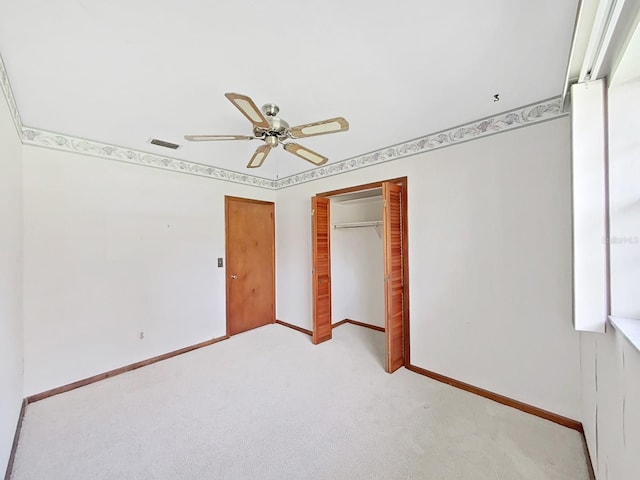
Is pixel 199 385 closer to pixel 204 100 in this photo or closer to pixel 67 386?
pixel 67 386

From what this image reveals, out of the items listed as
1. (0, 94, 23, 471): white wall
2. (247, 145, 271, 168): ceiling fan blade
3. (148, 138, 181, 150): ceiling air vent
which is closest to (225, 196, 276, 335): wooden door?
(148, 138, 181, 150): ceiling air vent

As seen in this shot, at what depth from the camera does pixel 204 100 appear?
1.82m

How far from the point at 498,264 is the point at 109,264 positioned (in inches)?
145

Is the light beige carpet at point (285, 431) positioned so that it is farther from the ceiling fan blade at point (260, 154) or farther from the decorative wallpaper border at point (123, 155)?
the decorative wallpaper border at point (123, 155)

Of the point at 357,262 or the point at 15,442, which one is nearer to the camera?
the point at 15,442

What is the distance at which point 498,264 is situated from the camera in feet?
6.75

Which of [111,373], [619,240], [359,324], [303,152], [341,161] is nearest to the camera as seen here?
[619,240]

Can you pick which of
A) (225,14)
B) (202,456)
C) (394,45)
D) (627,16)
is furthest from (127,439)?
(627,16)

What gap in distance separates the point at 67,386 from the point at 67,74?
2.59 m

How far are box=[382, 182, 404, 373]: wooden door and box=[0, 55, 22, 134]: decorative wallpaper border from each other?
2773 millimetres

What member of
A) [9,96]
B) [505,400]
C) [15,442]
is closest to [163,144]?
[9,96]

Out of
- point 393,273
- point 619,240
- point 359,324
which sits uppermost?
point 619,240

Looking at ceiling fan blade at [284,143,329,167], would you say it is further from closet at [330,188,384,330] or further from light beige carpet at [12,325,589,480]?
light beige carpet at [12,325,589,480]

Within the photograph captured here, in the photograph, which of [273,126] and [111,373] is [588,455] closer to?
[273,126]
